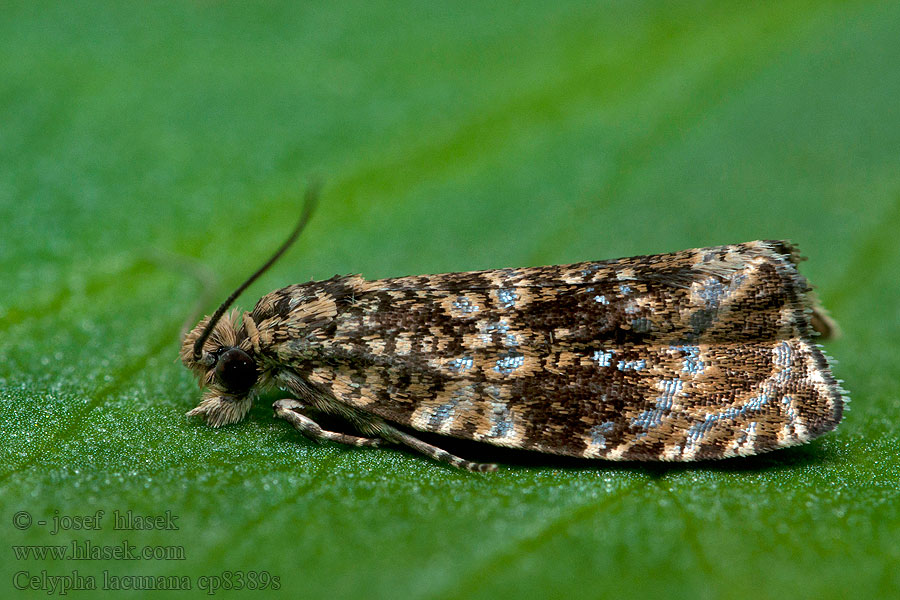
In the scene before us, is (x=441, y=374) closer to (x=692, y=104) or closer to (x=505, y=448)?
(x=505, y=448)

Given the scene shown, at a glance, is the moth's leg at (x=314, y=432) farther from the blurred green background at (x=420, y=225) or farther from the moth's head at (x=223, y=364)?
the moth's head at (x=223, y=364)

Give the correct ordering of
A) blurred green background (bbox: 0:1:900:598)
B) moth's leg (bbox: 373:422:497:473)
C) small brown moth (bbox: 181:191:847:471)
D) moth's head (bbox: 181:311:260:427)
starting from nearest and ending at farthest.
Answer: blurred green background (bbox: 0:1:900:598)
moth's leg (bbox: 373:422:497:473)
small brown moth (bbox: 181:191:847:471)
moth's head (bbox: 181:311:260:427)

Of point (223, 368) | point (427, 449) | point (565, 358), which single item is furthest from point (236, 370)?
point (565, 358)
